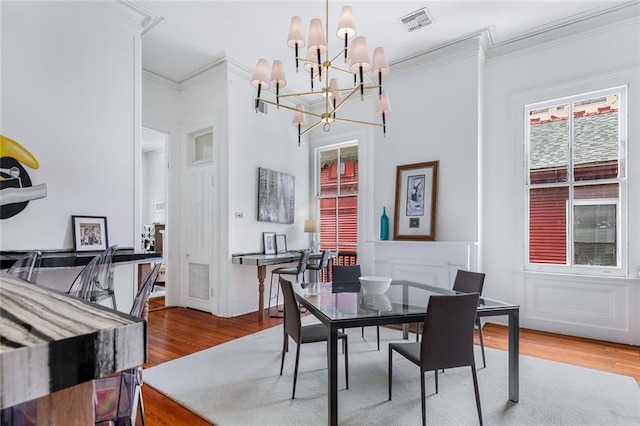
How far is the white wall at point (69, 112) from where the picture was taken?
2773mm

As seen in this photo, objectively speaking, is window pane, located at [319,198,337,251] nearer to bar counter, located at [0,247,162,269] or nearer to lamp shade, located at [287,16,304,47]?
bar counter, located at [0,247,162,269]

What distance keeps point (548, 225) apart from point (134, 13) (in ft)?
17.1

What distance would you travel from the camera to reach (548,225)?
4.10m

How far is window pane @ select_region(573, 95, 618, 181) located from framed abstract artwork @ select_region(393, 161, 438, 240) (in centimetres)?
160

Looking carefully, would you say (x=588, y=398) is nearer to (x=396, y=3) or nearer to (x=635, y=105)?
(x=635, y=105)

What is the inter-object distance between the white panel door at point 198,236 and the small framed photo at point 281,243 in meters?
1.05

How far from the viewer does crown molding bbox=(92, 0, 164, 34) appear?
11.0 ft

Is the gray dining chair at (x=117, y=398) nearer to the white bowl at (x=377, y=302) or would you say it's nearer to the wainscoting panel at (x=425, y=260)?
the white bowl at (x=377, y=302)

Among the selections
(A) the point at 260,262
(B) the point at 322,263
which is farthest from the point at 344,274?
(B) the point at 322,263

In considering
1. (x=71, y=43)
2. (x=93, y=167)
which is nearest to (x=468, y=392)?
(x=93, y=167)

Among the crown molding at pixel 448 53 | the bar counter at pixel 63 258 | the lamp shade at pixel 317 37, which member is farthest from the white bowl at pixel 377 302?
the crown molding at pixel 448 53

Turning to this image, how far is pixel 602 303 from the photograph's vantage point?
12.1 feet

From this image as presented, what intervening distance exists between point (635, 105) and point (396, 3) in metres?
2.78

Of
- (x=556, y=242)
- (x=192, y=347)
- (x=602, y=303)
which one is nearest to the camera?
(x=192, y=347)
